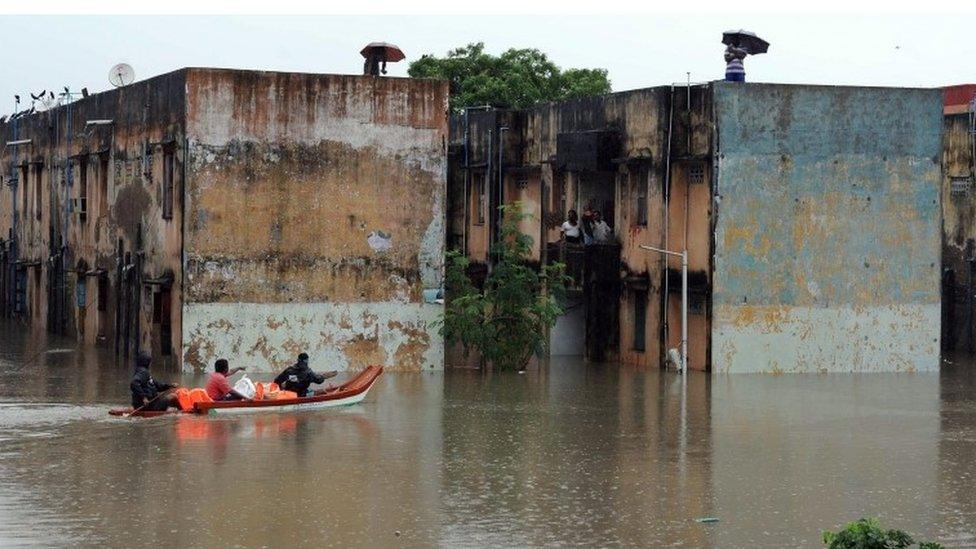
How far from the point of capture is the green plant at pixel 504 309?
1337 inches

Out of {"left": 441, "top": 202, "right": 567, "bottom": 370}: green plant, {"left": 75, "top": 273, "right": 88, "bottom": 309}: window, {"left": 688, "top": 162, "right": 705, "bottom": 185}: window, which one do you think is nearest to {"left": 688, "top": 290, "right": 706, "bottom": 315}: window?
{"left": 688, "top": 162, "right": 705, "bottom": 185}: window

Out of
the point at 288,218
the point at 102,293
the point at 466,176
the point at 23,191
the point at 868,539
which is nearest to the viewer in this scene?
the point at 868,539

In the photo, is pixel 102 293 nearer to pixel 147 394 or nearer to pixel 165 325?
pixel 165 325

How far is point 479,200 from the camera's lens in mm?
44281

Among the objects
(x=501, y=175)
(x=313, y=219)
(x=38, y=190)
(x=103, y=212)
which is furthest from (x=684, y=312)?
(x=38, y=190)

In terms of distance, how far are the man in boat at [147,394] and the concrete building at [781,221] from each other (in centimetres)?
1216

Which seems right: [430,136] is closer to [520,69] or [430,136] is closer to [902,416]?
[902,416]

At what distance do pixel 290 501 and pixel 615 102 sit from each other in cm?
2010

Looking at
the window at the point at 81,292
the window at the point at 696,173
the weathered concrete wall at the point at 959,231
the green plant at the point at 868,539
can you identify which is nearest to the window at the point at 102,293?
the window at the point at 81,292

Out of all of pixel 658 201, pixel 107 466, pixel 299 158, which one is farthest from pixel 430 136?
pixel 107 466

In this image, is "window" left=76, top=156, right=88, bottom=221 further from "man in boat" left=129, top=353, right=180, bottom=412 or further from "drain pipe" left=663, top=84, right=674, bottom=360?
"man in boat" left=129, top=353, right=180, bottom=412

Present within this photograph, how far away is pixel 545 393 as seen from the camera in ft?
102

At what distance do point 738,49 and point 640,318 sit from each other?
591 cm

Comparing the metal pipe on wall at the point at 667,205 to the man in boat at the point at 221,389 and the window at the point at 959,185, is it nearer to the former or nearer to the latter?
the window at the point at 959,185
